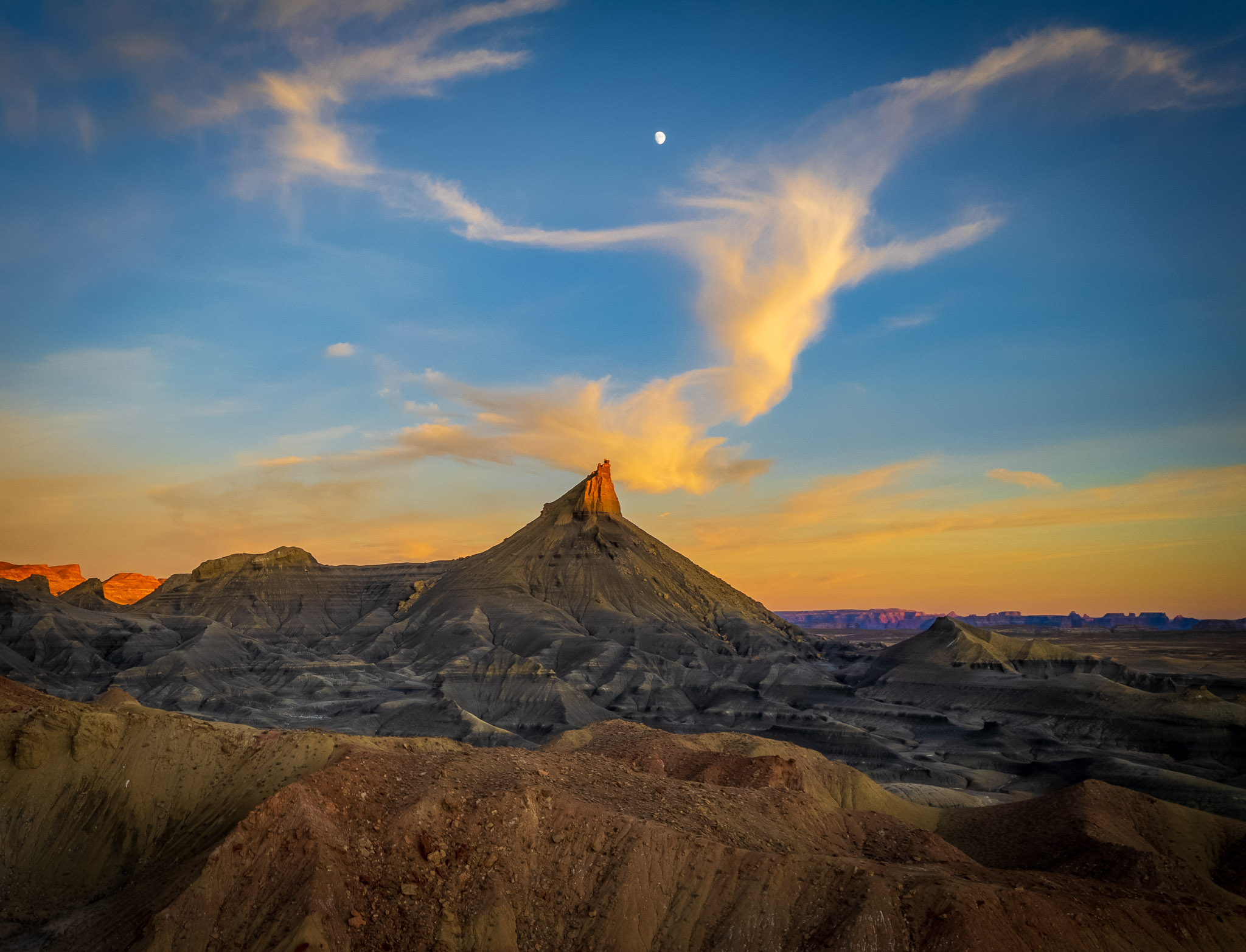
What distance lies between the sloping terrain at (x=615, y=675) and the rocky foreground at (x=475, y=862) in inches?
1328

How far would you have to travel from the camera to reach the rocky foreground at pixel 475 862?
27547mm

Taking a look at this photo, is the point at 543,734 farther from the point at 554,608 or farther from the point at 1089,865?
the point at 1089,865

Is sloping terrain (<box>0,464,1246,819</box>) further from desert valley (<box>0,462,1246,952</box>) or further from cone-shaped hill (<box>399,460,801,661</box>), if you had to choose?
desert valley (<box>0,462,1246,952</box>)

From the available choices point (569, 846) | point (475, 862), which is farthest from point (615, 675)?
point (475, 862)

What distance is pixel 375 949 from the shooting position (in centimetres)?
2680

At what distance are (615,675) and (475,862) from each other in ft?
335

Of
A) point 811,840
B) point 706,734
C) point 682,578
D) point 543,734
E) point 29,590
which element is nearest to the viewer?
point 811,840

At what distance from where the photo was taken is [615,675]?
130 meters

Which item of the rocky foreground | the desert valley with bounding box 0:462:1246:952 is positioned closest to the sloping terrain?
the desert valley with bounding box 0:462:1246:952

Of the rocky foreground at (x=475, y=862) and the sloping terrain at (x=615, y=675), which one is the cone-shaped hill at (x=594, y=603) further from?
the rocky foreground at (x=475, y=862)

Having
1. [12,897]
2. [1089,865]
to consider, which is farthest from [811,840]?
[12,897]

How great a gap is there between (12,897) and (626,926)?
2415 centimetres

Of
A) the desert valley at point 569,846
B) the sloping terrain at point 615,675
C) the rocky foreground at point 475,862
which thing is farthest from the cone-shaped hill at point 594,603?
the rocky foreground at point 475,862

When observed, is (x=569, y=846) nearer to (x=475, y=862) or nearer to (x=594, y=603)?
(x=475, y=862)
